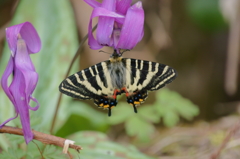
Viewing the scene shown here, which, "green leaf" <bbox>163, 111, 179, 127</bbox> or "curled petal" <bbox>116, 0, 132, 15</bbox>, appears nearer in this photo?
"curled petal" <bbox>116, 0, 132, 15</bbox>

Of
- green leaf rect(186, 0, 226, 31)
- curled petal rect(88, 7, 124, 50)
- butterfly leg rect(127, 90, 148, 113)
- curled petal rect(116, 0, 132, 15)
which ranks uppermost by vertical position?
green leaf rect(186, 0, 226, 31)

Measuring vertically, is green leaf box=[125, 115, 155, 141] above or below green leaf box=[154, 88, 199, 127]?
below

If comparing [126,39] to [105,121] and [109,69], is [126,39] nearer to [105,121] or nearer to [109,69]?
[109,69]

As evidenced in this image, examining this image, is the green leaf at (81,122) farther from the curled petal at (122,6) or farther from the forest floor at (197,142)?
the curled petal at (122,6)

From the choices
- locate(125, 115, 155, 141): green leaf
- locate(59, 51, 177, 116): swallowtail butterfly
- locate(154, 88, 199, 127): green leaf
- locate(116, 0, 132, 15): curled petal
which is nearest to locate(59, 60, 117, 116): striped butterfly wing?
locate(59, 51, 177, 116): swallowtail butterfly

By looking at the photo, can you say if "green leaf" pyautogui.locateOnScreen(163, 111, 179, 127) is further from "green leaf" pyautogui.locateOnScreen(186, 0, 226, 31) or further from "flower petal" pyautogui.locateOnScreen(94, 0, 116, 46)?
"green leaf" pyautogui.locateOnScreen(186, 0, 226, 31)

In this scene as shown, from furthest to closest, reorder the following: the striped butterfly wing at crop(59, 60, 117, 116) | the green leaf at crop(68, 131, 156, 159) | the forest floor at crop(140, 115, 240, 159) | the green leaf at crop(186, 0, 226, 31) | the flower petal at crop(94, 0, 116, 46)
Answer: the green leaf at crop(186, 0, 226, 31) < the forest floor at crop(140, 115, 240, 159) < the green leaf at crop(68, 131, 156, 159) < the striped butterfly wing at crop(59, 60, 117, 116) < the flower petal at crop(94, 0, 116, 46)
